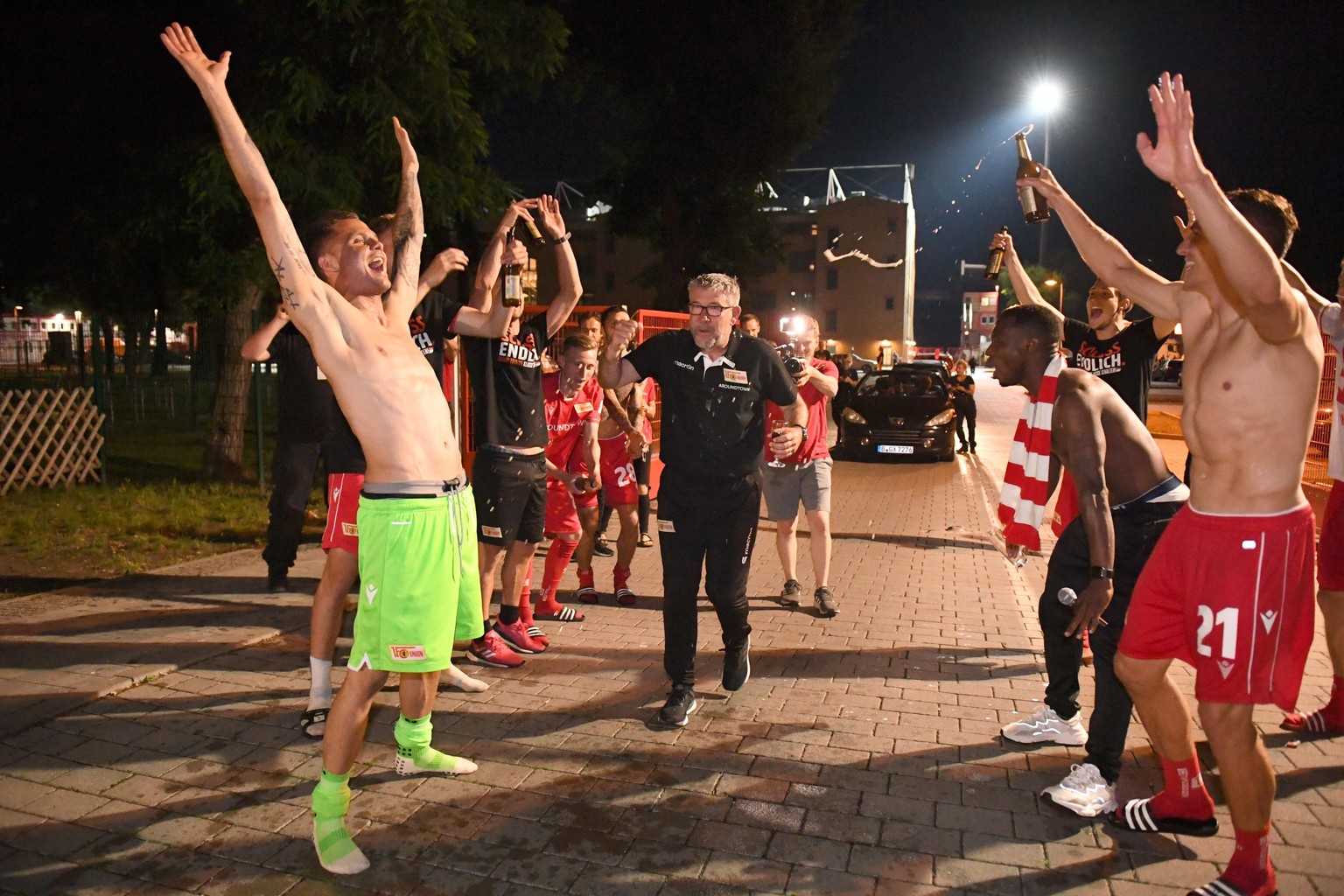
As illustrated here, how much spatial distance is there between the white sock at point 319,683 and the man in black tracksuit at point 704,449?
1571 mm

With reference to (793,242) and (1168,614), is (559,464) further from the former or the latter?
(793,242)

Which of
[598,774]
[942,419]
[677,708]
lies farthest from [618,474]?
[942,419]

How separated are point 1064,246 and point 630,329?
100585 mm

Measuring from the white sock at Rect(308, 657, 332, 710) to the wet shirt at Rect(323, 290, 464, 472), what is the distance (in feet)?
2.99

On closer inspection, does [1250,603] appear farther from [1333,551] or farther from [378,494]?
[378,494]

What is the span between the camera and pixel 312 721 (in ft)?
13.6

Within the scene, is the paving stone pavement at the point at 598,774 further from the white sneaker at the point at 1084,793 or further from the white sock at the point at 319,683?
the white sock at the point at 319,683

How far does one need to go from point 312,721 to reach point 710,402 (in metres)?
2.35

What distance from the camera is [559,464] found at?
6555 mm

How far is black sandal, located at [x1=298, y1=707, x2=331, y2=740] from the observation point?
409 cm

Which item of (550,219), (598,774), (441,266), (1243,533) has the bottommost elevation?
(598,774)

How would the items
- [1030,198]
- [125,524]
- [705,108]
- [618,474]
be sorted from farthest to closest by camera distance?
[705,108]
[125,524]
[618,474]
[1030,198]

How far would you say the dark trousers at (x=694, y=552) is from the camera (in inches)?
173

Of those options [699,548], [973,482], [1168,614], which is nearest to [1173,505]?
[1168,614]
